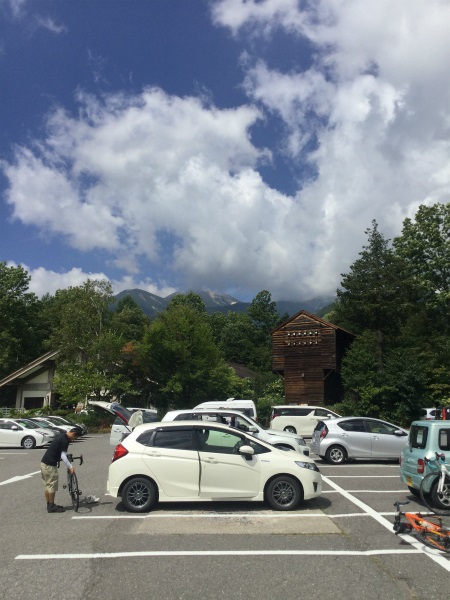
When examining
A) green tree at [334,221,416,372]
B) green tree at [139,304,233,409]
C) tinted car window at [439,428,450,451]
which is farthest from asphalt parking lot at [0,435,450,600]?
green tree at [334,221,416,372]

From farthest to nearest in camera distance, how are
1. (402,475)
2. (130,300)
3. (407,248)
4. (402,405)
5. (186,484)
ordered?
1. (130,300)
2. (407,248)
3. (402,405)
4. (402,475)
5. (186,484)

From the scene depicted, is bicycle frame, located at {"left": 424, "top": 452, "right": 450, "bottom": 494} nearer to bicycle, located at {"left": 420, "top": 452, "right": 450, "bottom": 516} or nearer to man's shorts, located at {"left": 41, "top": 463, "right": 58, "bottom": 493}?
bicycle, located at {"left": 420, "top": 452, "right": 450, "bottom": 516}

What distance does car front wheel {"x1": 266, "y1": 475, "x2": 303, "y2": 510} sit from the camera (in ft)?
30.5

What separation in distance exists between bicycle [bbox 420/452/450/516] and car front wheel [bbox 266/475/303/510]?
7.01ft

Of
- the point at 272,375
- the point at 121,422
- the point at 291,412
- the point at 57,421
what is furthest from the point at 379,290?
the point at 121,422

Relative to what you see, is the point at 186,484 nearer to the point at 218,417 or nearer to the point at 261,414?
the point at 218,417

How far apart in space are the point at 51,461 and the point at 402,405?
88.6 ft

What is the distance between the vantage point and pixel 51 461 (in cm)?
954

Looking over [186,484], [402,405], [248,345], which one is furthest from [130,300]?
[186,484]

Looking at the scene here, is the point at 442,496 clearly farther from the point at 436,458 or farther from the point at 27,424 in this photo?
the point at 27,424

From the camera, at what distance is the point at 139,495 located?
30.4 feet

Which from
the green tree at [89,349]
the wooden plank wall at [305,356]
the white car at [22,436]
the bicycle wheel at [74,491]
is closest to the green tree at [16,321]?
the green tree at [89,349]

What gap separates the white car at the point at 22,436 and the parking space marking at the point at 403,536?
16.0 metres

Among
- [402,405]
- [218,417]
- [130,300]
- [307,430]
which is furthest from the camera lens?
[130,300]
